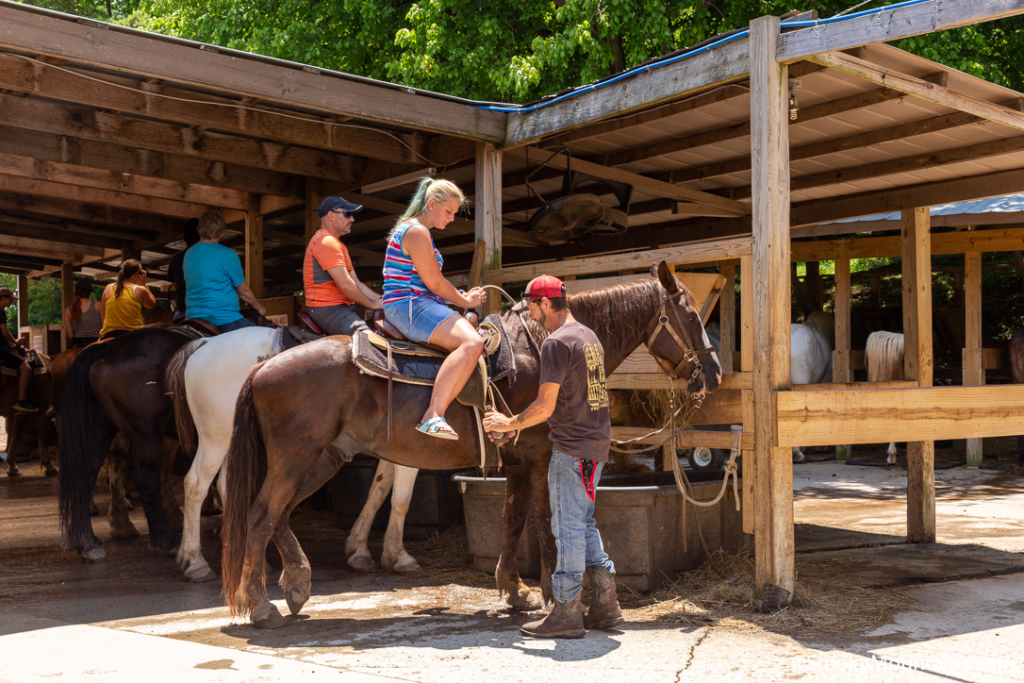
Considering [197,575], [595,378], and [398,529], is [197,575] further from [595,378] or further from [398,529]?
[595,378]

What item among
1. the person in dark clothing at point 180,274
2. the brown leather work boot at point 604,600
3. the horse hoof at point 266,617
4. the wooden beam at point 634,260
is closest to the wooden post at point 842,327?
the wooden beam at point 634,260

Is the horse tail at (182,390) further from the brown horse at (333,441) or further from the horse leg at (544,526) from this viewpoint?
the horse leg at (544,526)

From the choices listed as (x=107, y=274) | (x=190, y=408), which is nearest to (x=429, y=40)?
(x=107, y=274)

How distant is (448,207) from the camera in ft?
16.9

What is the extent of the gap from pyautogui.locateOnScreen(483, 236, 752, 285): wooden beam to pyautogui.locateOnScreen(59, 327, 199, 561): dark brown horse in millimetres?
2580

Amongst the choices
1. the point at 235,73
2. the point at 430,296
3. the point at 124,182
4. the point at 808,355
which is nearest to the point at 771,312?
the point at 430,296

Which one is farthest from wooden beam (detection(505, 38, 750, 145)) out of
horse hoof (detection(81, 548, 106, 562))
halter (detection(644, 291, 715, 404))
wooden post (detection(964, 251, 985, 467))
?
wooden post (detection(964, 251, 985, 467))

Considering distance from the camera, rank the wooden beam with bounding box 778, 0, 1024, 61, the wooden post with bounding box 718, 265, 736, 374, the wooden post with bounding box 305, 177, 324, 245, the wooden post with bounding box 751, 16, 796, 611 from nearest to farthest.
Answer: the wooden beam with bounding box 778, 0, 1024, 61 → the wooden post with bounding box 751, 16, 796, 611 → the wooden post with bounding box 305, 177, 324, 245 → the wooden post with bounding box 718, 265, 736, 374

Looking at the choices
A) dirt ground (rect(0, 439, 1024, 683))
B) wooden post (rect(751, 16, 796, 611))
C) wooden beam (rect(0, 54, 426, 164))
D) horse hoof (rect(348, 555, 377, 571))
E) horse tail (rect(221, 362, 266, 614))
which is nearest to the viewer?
dirt ground (rect(0, 439, 1024, 683))

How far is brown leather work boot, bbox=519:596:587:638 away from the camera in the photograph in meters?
4.60

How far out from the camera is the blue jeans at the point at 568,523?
462 cm

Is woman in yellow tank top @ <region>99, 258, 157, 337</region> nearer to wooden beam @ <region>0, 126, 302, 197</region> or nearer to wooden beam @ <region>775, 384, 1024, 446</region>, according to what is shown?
wooden beam @ <region>0, 126, 302, 197</region>

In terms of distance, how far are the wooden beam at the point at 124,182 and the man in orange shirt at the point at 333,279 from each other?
3420 mm

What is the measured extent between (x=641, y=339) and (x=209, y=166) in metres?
5.03
